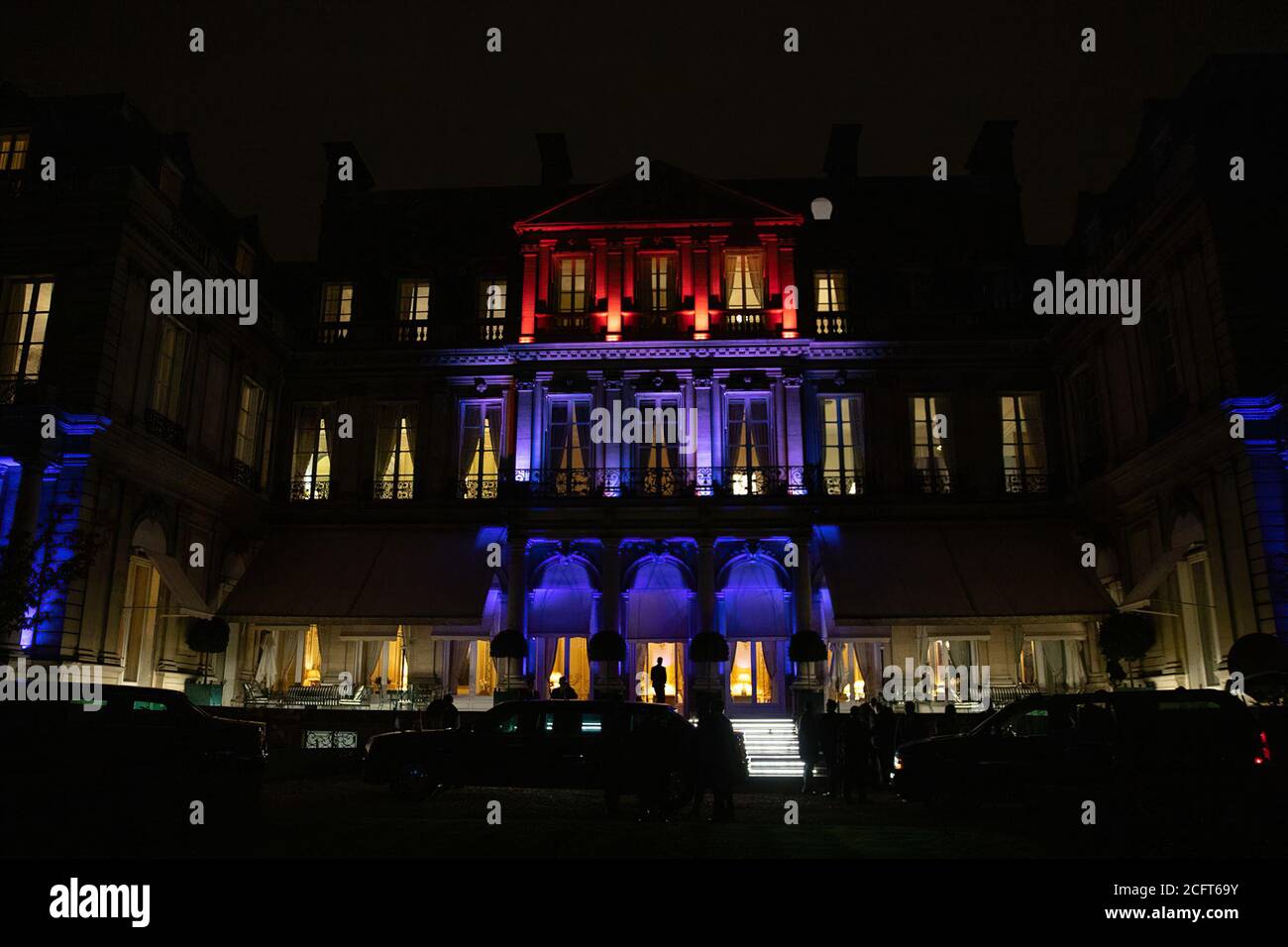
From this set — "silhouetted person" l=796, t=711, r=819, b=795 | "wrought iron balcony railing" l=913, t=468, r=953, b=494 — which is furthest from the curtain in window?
"silhouetted person" l=796, t=711, r=819, b=795

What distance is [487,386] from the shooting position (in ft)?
85.4

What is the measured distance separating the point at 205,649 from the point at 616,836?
14570mm

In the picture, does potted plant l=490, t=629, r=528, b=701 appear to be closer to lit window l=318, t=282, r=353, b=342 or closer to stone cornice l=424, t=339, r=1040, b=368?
stone cornice l=424, t=339, r=1040, b=368

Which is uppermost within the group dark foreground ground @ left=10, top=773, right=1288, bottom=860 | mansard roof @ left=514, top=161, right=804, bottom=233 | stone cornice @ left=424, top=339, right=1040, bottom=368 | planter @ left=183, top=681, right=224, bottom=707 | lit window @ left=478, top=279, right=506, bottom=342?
mansard roof @ left=514, top=161, right=804, bottom=233

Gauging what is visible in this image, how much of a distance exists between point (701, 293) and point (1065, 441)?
9.82 meters

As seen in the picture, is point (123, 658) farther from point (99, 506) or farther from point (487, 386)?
point (487, 386)

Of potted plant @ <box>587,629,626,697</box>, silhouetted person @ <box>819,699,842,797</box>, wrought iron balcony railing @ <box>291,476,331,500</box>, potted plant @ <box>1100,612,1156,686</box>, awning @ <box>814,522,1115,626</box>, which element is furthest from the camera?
wrought iron balcony railing @ <box>291,476,331,500</box>

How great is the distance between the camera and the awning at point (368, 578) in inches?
913

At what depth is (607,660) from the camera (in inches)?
882

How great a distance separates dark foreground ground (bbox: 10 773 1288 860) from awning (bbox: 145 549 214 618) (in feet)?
31.2

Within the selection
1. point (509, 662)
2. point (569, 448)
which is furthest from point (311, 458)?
point (509, 662)

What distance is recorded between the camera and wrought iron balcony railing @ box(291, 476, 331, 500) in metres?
25.9

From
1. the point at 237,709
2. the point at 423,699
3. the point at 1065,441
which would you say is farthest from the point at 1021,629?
the point at 237,709

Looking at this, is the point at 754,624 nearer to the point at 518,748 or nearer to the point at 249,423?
the point at 518,748
